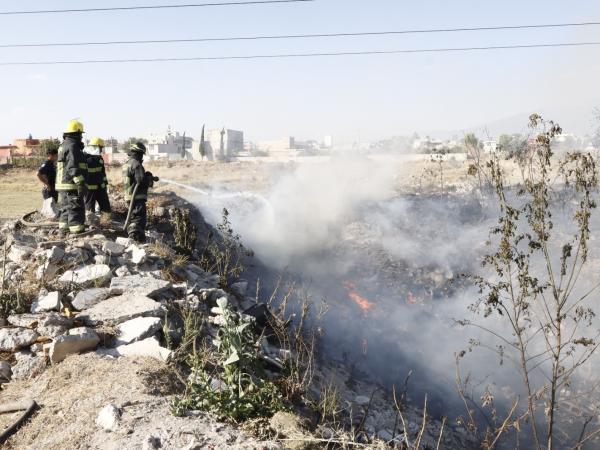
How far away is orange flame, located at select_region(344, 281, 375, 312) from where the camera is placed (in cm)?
920

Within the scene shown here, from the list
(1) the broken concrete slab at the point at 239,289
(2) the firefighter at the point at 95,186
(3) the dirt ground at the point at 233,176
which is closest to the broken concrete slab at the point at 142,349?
(1) the broken concrete slab at the point at 239,289

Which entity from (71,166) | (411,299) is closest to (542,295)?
(71,166)

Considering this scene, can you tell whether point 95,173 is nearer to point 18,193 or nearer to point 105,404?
Result: point 105,404

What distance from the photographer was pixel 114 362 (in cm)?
360

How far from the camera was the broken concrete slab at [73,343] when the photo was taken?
12.0 ft

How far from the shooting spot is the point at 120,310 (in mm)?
4363

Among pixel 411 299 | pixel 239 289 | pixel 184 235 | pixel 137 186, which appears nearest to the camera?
pixel 137 186

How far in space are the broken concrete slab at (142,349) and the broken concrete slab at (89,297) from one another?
2.97 ft

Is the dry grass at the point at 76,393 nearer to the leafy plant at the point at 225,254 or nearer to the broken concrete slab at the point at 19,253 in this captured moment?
the broken concrete slab at the point at 19,253

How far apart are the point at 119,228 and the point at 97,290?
271 centimetres

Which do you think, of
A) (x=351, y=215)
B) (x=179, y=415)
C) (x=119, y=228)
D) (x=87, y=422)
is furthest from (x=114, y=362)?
(x=351, y=215)

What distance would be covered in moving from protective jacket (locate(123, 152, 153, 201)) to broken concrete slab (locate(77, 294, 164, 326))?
8.25 ft

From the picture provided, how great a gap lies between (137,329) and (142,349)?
26 centimetres

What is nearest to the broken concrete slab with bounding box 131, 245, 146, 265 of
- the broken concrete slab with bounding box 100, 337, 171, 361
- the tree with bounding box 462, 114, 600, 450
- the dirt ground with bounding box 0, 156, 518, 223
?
the broken concrete slab with bounding box 100, 337, 171, 361
